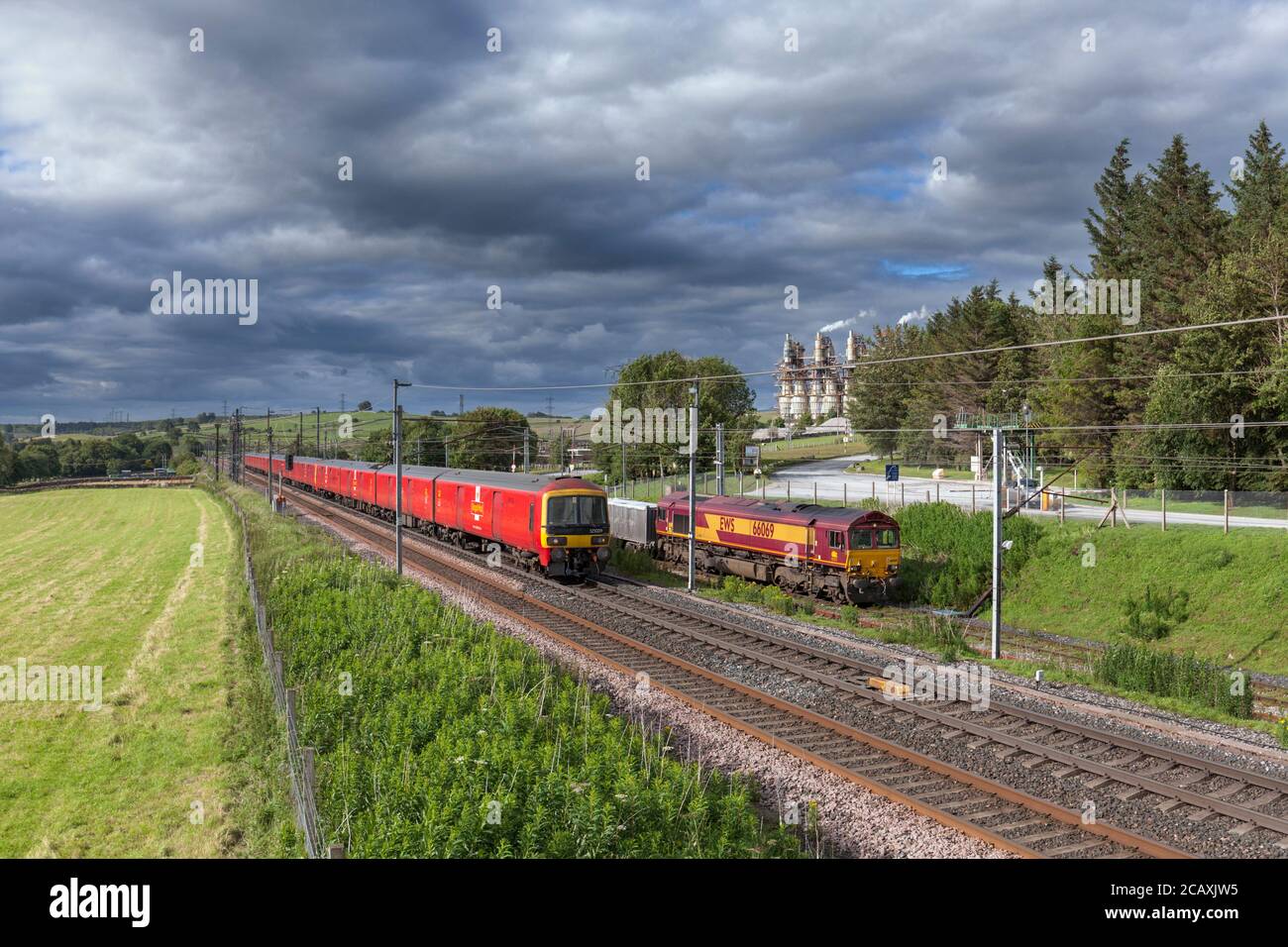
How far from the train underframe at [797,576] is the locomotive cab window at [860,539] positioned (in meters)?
1.08

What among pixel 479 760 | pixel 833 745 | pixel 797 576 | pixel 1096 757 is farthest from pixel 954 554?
pixel 479 760

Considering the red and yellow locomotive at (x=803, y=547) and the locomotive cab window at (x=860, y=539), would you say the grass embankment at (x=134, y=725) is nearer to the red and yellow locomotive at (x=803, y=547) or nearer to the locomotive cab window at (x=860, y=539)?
the red and yellow locomotive at (x=803, y=547)

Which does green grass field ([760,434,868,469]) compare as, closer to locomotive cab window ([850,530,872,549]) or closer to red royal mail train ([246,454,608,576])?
red royal mail train ([246,454,608,576])

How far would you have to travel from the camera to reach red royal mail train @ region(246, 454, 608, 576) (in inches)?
1172

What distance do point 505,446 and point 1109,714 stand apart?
9127 cm

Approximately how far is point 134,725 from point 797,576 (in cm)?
2150

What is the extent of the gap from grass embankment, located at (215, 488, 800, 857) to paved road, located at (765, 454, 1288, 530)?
27.1 meters

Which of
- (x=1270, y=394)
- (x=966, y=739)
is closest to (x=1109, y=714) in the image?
(x=966, y=739)

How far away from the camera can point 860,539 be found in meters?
29.6

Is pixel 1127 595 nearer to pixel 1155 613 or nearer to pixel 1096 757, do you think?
pixel 1155 613

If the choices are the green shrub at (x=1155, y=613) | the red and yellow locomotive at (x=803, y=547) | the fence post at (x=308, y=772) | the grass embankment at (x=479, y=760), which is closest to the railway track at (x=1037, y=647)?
the red and yellow locomotive at (x=803, y=547)

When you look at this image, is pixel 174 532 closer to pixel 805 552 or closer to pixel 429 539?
pixel 429 539

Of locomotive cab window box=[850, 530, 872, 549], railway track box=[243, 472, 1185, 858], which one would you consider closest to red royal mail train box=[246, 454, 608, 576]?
railway track box=[243, 472, 1185, 858]
